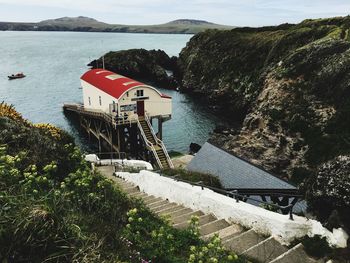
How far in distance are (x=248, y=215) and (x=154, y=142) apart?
25672 mm

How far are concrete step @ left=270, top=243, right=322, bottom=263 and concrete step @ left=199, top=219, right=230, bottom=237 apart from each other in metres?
2.34

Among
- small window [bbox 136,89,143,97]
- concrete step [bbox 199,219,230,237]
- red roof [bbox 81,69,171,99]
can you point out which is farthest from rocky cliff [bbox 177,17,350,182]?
red roof [bbox 81,69,171,99]

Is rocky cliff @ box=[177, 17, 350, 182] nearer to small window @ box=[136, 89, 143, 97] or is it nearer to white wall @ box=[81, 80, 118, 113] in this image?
small window @ box=[136, 89, 143, 97]

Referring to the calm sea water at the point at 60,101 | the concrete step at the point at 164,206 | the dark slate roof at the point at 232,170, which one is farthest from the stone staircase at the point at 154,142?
the concrete step at the point at 164,206

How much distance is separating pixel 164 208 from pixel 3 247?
27.6 ft

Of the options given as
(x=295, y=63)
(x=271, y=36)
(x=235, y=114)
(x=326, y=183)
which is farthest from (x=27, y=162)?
(x=271, y=36)

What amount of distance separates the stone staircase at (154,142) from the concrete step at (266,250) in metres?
23.7

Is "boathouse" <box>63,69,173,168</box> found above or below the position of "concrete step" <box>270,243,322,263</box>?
below

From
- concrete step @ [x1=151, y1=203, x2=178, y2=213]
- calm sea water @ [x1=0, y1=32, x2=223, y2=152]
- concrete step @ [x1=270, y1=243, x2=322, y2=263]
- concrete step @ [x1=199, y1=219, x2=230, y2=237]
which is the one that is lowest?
calm sea water @ [x1=0, y1=32, x2=223, y2=152]

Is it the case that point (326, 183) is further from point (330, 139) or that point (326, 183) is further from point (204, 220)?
point (330, 139)

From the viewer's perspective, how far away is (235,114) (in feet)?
181

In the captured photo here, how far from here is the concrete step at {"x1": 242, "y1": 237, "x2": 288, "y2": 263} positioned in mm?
6941

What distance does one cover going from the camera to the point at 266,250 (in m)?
7.28

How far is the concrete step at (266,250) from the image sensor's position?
22.8ft
